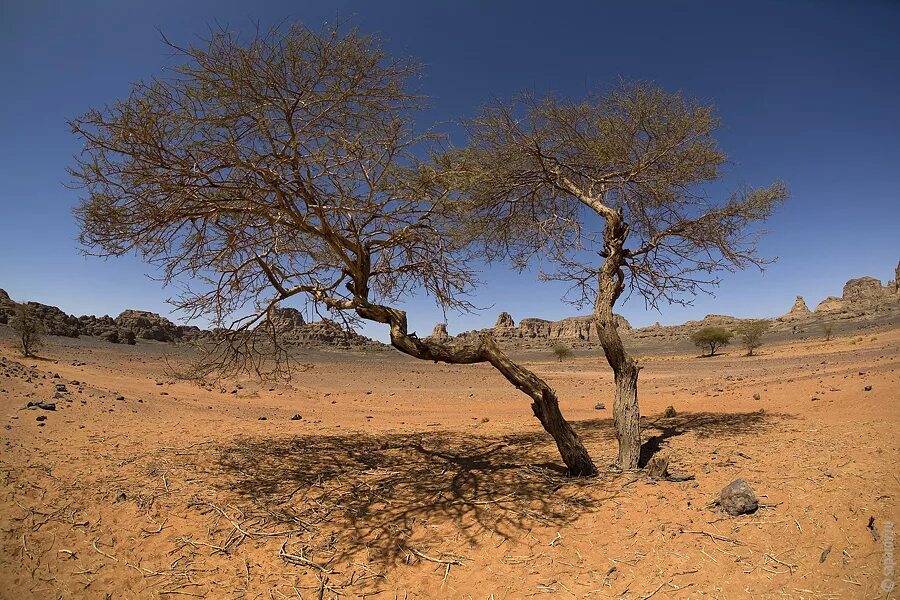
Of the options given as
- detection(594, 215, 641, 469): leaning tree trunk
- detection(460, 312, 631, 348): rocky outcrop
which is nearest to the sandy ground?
detection(594, 215, 641, 469): leaning tree trunk

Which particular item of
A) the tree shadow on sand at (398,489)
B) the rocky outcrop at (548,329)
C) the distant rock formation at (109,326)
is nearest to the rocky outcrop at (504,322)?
the rocky outcrop at (548,329)

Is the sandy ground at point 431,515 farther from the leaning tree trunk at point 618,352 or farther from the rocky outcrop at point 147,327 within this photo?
the rocky outcrop at point 147,327

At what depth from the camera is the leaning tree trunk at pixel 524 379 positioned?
214 inches

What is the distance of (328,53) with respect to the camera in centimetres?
500

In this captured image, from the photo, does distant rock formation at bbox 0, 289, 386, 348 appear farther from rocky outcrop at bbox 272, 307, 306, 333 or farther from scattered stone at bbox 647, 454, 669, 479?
scattered stone at bbox 647, 454, 669, 479

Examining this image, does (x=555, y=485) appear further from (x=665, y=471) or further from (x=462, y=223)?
(x=462, y=223)

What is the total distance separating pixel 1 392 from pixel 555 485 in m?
9.83

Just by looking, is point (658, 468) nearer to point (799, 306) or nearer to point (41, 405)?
point (41, 405)

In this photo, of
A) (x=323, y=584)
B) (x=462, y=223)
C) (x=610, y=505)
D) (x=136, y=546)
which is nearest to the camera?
(x=323, y=584)

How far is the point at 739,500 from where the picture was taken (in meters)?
4.00

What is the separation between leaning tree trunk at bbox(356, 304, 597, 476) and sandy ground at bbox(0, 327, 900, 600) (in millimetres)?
311

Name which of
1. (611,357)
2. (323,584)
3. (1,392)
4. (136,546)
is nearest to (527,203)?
(611,357)

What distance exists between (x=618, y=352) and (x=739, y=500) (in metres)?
2.33

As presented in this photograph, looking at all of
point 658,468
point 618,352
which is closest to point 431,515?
point 658,468
